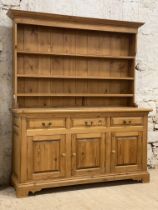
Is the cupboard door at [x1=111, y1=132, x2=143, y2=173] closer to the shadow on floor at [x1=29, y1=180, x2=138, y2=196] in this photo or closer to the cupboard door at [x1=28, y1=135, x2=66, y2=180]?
the shadow on floor at [x1=29, y1=180, x2=138, y2=196]

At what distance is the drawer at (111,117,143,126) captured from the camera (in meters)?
3.67

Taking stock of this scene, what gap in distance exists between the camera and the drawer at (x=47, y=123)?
3322 millimetres

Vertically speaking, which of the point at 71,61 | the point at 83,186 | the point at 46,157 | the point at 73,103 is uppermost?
the point at 71,61

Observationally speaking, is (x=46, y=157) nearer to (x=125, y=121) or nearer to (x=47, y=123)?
(x=47, y=123)

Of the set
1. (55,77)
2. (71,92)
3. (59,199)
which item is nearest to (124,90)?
(71,92)

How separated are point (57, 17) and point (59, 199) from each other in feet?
6.71

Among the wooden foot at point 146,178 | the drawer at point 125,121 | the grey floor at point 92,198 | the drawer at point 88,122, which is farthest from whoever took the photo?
the wooden foot at point 146,178

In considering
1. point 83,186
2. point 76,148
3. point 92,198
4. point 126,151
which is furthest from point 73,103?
point 92,198

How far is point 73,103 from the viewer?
404 cm

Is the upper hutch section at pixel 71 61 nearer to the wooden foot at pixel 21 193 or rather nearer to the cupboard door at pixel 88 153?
the cupboard door at pixel 88 153

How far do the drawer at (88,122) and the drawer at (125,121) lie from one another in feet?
0.42

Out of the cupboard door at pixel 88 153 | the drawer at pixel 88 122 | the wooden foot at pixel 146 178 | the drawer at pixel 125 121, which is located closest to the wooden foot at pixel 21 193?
the cupboard door at pixel 88 153

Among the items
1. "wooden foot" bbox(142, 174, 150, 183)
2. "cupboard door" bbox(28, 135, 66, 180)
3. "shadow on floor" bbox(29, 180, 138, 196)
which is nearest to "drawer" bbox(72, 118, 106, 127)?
"cupboard door" bbox(28, 135, 66, 180)

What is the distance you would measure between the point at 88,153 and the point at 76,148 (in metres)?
0.16
